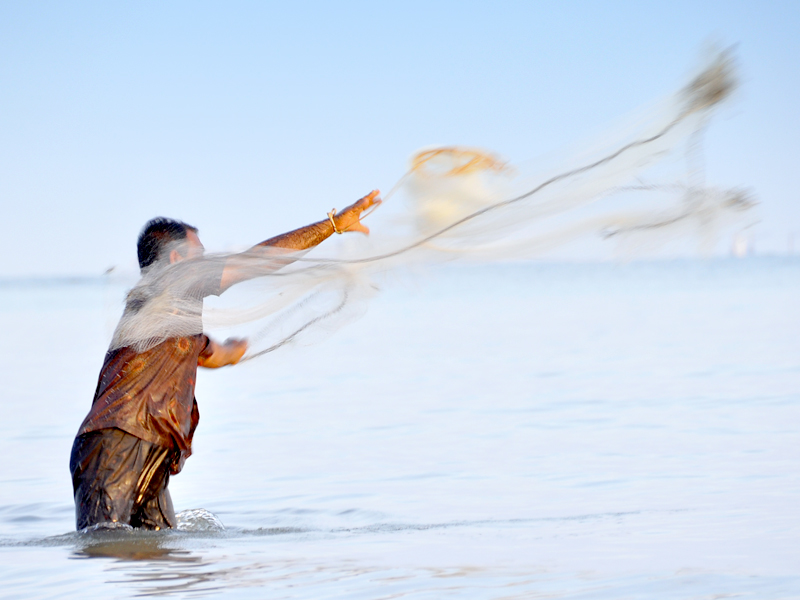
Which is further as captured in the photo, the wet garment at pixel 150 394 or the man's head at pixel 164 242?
the man's head at pixel 164 242

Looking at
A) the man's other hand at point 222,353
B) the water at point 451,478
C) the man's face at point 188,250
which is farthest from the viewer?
the man's other hand at point 222,353

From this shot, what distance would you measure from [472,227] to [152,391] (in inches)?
76.1

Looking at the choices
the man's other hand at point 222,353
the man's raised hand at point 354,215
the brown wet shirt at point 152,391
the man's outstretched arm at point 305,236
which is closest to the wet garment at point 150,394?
the brown wet shirt at point 152,391

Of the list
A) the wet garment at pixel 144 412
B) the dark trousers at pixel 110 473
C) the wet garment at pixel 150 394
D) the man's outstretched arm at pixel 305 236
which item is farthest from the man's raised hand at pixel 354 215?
the dark trousers at pixel 110 473

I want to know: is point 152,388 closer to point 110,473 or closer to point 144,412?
point 144,412

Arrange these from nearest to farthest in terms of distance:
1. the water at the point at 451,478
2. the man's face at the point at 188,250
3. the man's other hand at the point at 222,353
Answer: the water at the point at 451,478
the man's face at the point at 188,250
the man's other hand at the point at 222,353

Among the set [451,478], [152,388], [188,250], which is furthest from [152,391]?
[451,478]

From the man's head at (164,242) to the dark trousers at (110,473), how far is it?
97cm

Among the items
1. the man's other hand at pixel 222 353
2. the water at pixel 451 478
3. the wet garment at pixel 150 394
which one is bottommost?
the water at pixel 451 478

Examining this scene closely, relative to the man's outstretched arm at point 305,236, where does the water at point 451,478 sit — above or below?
below

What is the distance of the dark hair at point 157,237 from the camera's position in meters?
5.48

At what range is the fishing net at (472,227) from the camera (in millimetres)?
5309

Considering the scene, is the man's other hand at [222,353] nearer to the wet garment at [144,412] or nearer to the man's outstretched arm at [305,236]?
the wet garment at [144,412]

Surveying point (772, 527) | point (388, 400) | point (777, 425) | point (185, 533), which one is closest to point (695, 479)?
point (772, 527)
